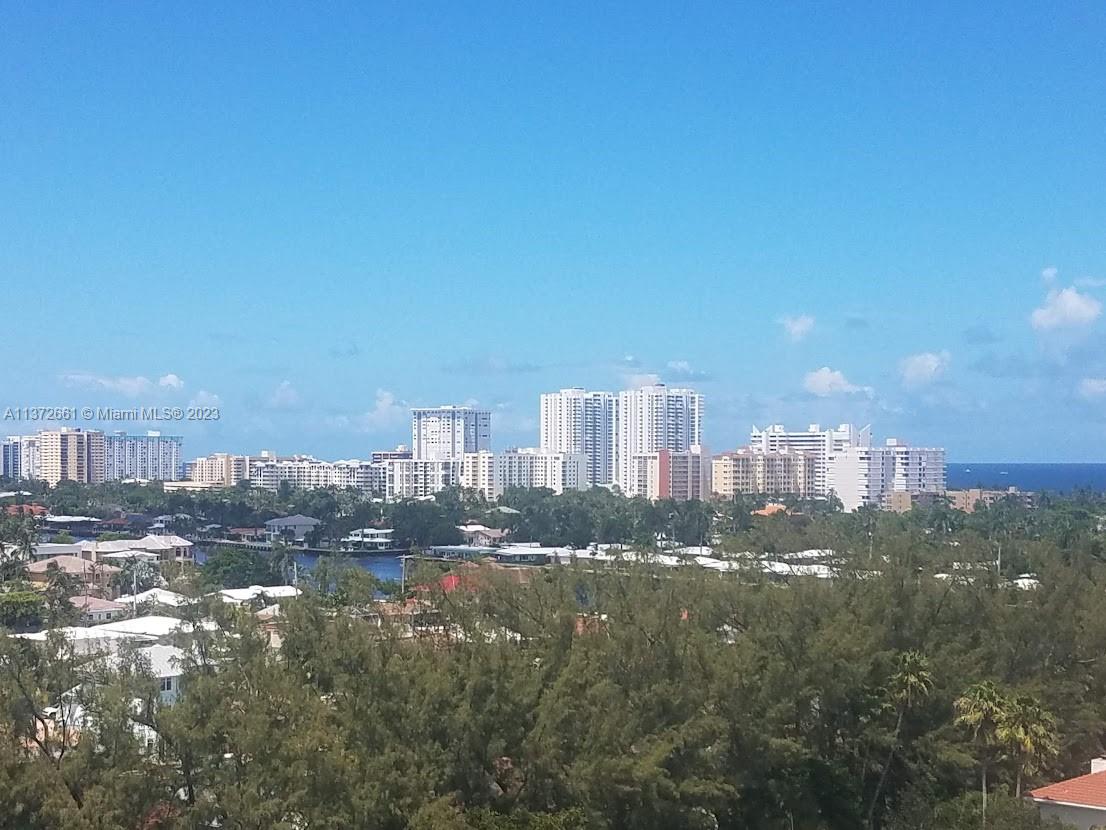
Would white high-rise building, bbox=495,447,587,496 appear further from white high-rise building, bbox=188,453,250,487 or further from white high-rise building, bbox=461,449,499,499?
white high-rise building, bbox=188,453,250,487

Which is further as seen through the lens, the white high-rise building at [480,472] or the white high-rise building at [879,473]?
the white high-rise building at [480,472]

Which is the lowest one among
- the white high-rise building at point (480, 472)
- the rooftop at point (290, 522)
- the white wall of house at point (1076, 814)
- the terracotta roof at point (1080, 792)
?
the rooftop at point (290, 522)

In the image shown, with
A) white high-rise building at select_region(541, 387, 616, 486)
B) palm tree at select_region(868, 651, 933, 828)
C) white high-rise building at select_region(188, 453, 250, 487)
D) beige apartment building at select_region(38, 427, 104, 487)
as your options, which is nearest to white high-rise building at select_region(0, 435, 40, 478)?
beige apartment building at select_region(38, 427, 104, 487)

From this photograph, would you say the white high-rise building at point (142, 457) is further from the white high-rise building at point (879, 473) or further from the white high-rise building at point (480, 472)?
the white high-rise building at point (879, 473)

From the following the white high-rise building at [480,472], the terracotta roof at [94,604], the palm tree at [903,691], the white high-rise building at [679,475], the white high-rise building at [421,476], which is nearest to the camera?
the palm tree at [903,691]

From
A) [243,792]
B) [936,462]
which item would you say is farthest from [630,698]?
[936,462]

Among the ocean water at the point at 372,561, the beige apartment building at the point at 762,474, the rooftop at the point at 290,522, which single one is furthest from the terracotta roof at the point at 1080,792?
the beige apartment building at the point at 762,474
